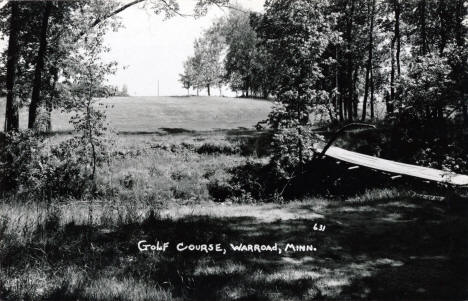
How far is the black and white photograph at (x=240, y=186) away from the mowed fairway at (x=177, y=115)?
3.54 ft

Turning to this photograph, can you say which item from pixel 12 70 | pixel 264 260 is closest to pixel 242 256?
pixel 264 260

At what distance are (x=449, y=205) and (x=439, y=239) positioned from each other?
341cm

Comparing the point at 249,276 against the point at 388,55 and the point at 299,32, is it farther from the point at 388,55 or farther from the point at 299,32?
the point at 388,55

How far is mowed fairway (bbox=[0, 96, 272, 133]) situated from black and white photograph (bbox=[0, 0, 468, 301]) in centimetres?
108

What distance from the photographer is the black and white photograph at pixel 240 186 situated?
5.36 meters

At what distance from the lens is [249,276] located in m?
5.37

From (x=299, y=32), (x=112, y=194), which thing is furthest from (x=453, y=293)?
(x=112, y=194)

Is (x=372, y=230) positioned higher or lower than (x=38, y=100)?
lower

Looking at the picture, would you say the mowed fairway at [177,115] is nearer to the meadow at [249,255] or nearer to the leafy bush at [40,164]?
the leafy bush at [40,164]

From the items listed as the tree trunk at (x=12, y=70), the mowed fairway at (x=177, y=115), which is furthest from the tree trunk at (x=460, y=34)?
the tree trunk at (x=12, y=70)

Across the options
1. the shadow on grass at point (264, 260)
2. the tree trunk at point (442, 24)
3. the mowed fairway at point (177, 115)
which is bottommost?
the shadow on grass at point (264, 260)

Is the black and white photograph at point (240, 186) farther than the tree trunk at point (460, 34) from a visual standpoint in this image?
No

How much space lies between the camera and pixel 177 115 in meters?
39.2

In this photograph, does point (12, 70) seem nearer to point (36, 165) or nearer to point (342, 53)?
point (36, 165)
